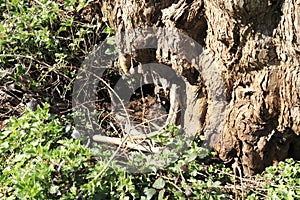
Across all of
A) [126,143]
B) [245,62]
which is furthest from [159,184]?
[245,62]

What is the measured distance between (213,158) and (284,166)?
0.37 meters

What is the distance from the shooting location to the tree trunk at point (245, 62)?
1959 millimetres

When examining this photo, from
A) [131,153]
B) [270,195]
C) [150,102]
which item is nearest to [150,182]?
[131,153]

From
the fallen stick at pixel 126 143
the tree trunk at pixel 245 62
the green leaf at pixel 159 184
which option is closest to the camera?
the tree trunk at pixel 245 62

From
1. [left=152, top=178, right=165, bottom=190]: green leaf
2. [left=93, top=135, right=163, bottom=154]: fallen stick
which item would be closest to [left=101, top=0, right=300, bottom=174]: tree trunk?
[left=93, top=135, right=163, bottom=154]: fallen stick

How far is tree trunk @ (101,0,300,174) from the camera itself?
1.96 metres

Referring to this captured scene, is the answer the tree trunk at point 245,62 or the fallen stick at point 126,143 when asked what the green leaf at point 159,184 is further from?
the tree trunk at point 245,62

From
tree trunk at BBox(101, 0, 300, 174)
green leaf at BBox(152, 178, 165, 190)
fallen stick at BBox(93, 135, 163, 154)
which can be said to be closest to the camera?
tree trunk at BBox(101, 0, 300, 174)

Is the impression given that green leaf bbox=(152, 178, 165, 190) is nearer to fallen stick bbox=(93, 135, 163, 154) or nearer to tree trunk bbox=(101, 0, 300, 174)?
fallen stick bbox=(93, 135, 163, 154)

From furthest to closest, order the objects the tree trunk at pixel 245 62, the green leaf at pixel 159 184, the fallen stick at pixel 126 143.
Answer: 1. the fallen stick at pixel 126 143
2. the green leaf at pixel 159 184
3. the tree trunk at pixel 245 62

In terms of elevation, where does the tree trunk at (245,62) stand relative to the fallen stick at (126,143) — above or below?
above

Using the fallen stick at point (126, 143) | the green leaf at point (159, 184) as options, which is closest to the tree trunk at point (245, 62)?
the fallen stick at point (126, 143)

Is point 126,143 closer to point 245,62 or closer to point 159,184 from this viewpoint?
point 159,184

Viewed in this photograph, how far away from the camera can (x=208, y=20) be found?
220cm
